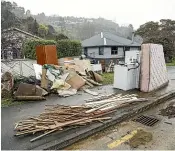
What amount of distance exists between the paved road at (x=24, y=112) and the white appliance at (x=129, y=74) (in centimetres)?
43

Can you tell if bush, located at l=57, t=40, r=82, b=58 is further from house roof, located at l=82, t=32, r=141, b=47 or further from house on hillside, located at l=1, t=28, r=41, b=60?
house roof, located at l=82, t=32, r=141, b=47

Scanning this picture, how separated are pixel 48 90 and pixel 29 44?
13.4 m

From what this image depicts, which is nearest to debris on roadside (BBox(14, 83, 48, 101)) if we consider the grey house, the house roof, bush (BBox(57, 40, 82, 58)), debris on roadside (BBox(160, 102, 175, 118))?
debris on roadside (BBox(160, 102, 175, 118))

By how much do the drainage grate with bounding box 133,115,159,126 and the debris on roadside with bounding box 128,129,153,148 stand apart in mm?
625

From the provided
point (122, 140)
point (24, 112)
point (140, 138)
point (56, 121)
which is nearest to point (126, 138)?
point (122, 140)

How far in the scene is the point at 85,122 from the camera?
548 cm

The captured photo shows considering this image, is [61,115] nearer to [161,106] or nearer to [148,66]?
[161,106]

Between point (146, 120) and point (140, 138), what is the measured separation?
1.37 m

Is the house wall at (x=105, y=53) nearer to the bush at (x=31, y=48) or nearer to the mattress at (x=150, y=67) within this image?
the bush at (x=31, y=48)

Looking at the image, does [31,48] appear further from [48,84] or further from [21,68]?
[48,84]

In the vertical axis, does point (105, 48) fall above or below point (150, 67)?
above

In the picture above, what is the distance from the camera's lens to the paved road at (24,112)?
178 inches

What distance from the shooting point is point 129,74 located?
30.1 feet

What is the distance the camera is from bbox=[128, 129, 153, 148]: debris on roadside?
15.7 ft
